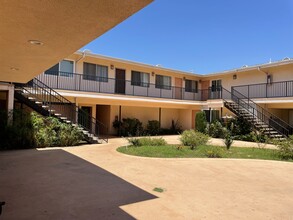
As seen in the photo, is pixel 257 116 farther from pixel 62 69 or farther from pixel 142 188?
pixel 142 188

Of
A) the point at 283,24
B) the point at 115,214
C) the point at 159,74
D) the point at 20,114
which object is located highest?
the point at 283,24

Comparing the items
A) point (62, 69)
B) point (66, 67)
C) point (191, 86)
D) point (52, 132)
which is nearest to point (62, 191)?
point (52, 132)

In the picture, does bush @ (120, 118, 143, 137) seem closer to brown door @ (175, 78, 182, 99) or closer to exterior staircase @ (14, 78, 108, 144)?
exterior staircase @ (14, 78, 108, 144)

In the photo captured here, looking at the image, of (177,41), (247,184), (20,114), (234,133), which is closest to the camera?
(247,184)

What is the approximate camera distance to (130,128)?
68.3 ft

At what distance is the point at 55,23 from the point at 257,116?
1822 cm

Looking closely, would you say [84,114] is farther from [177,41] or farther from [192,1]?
[177,41]

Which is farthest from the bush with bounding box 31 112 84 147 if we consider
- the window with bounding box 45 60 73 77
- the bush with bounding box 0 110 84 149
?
the window with bounding box 45 60 73 77

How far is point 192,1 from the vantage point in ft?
52.5

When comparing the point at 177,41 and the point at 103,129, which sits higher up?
the point at 177,41

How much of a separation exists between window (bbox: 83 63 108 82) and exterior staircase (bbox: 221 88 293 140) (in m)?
9.75

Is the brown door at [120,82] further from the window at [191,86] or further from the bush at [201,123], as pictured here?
the window at [191,86]

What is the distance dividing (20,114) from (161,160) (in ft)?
25.3

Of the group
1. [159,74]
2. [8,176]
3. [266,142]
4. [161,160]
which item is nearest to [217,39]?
[159,74]
